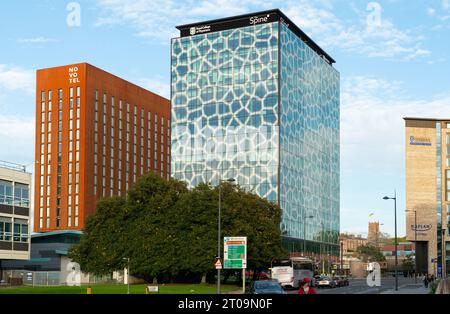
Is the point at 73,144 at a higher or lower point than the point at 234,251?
higher

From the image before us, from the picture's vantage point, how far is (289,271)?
265 ft

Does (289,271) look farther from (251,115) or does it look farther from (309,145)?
(309,145)

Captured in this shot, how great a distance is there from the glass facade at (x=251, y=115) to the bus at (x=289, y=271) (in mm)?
69890

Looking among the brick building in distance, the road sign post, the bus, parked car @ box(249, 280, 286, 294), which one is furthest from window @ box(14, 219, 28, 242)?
the brick building in distance

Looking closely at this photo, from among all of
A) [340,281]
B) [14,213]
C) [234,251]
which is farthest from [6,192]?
[340,281]

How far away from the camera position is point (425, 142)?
595ft

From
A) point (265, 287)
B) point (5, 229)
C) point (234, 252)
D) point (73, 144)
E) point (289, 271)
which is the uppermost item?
point (73, 144)

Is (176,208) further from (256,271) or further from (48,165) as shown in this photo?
(48,165)

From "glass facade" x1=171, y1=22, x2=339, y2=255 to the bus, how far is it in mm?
69890

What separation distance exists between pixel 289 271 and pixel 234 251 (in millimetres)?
24499
